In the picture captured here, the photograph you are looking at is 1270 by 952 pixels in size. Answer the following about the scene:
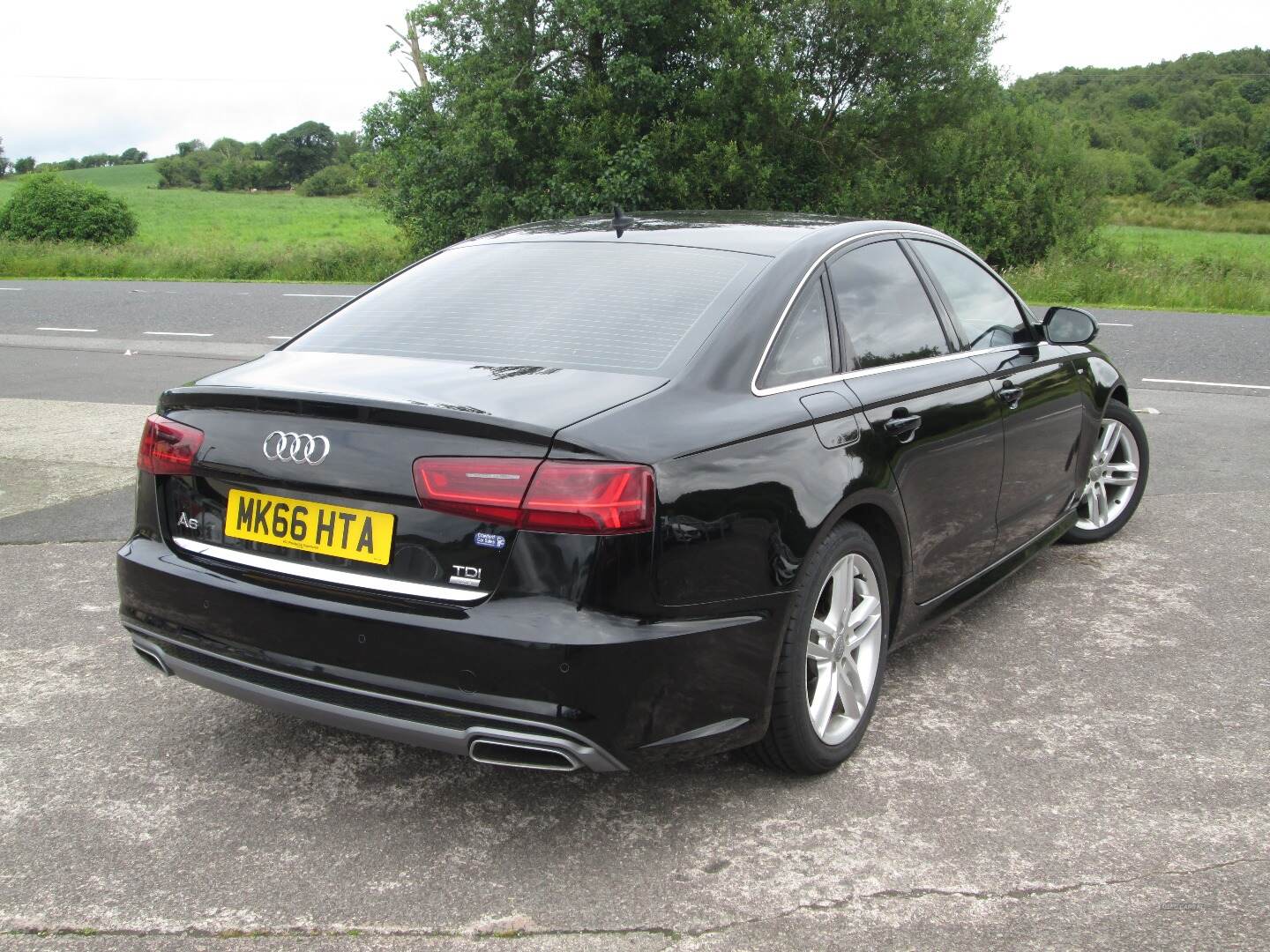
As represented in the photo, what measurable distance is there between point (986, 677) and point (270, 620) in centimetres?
242

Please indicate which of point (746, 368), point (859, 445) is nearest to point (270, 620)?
point (746, 368)

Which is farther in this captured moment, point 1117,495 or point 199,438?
point 1117,495

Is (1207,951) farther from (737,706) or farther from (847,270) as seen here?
(847,270)

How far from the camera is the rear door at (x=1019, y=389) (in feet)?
14.2

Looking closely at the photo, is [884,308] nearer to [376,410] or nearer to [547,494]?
[547,494]

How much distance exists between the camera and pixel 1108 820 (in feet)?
10.1

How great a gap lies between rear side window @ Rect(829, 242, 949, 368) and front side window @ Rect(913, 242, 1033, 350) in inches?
8.5

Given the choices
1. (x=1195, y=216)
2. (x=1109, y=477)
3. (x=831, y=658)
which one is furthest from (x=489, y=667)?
(x=1195, y=216)

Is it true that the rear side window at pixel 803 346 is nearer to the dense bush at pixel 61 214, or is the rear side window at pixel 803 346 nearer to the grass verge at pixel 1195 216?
the dense bush at pixel 61 214

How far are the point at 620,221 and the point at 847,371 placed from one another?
104 cm

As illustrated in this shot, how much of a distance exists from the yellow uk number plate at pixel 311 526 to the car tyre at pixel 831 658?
1039mm

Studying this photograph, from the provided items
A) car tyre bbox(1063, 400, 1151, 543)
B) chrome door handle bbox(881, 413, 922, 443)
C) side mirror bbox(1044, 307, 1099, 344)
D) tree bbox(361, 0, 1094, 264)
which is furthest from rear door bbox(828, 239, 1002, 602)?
tree bbox(361, 0, 1094, 264)

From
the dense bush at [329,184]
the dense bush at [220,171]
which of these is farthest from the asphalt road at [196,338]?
the dense bush at [220,171]

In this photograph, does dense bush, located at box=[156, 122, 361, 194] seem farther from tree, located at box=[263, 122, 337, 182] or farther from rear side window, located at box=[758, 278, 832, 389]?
rear side window, located at box=[758, 278, 832, 389]
